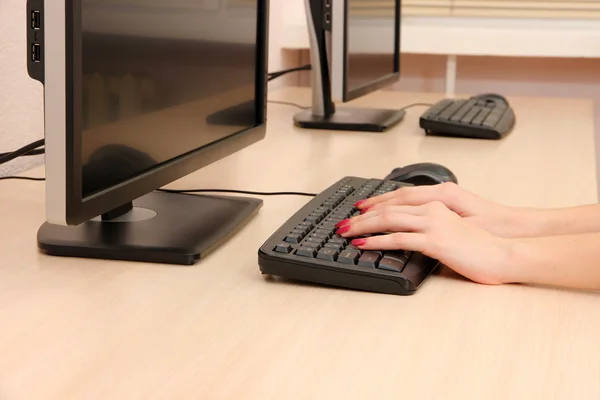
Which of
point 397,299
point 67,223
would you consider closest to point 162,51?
point 67,223

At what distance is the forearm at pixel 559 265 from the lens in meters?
0.80

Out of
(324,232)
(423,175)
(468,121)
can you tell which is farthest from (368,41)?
(324,232)

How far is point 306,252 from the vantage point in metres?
0.80

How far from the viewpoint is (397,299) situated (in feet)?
2.52

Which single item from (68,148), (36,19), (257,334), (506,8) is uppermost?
(506,8)

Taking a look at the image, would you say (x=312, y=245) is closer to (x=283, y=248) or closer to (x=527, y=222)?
(x=283, y=248)

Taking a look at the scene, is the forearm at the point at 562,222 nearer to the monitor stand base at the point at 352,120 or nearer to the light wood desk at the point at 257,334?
the light wood desk at the point at 257,334

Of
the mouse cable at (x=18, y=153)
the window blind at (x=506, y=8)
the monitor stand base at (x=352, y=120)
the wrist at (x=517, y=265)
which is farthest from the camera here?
the window blind at (x=506, y=8)

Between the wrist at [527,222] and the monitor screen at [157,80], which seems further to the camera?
the wrist at [527,222]

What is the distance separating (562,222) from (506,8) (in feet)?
6.35

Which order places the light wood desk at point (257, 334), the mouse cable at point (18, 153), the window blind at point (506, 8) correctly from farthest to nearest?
the window blind at point (506, 8) → the mouse cable at point (18, 153) → the light wood desk at point (257, 334)

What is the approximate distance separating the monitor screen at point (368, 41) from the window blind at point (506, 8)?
2.77 ft

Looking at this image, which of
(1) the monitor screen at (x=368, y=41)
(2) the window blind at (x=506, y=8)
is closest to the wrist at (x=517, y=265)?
(1) the monitor screen at (x=368, y=41)

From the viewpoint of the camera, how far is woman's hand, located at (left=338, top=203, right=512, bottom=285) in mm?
809
